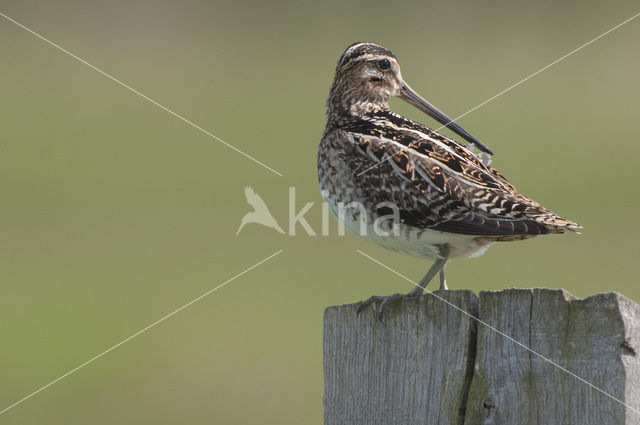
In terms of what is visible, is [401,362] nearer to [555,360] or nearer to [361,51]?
[555,360]

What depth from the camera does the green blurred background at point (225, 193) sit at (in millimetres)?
12219

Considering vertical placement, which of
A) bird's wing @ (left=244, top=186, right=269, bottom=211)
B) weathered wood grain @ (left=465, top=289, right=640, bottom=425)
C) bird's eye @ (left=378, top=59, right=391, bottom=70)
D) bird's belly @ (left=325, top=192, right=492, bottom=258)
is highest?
bird's wing @ (left=244, top=186, right=269, bottom=211)

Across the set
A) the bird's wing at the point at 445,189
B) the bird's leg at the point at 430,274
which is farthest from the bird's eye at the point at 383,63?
the bird's leg at the point at 430,274

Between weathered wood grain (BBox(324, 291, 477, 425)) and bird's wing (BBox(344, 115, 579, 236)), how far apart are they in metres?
1.14

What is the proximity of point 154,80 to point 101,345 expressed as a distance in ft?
40.4

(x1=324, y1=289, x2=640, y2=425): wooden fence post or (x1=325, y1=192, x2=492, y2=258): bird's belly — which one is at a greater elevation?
(x1=325, y1=192, x2=492, y2=258): bird's belly

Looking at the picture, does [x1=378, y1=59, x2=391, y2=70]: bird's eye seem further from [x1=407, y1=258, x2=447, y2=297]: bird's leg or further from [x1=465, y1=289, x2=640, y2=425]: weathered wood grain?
[x1=465, y1=289, x2=640, y2=425]: weathered wood grain

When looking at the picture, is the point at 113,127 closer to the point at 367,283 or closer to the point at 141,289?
the point at 141,289

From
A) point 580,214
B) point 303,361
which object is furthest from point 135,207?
point 580,214

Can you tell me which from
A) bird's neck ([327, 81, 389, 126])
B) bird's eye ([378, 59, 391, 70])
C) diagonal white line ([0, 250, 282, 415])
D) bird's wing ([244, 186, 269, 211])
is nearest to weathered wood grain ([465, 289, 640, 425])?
bird's neck ([327, 81, 389, 126])

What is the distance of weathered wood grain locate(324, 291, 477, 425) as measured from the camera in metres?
3.45

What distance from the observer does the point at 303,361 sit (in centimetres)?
1216

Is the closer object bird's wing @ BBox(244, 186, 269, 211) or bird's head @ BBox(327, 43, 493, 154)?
bird's head @ BBox(327, 43, 493, 154)

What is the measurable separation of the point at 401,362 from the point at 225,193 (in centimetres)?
1459
